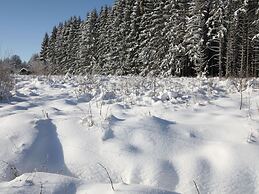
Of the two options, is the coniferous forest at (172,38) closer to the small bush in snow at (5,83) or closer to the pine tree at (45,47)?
the small bush in snow at (5,83)

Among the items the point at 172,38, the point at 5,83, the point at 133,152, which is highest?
the point at 172,38

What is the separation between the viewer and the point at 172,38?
34531 millimetres

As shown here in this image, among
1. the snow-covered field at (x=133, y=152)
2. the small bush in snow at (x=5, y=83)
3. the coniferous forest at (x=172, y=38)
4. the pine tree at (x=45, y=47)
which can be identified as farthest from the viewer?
the pine tree at (x=45, y=47)

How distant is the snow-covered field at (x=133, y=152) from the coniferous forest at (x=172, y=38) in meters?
16.0

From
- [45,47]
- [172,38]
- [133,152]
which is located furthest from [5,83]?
[45,47]

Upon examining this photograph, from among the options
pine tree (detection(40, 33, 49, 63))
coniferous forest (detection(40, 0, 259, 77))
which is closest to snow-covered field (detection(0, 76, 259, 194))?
coniferous forest (detection(40, 0, 259, 77))

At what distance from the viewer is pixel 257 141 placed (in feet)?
13.3

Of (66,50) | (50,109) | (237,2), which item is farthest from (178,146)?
(66,50)

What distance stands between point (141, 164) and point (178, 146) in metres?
0.54

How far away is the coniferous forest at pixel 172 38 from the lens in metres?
30.8

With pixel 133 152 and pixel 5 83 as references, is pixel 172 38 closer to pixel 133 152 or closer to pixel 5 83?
pixel 5 83

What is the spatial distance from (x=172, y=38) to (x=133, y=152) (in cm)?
3150

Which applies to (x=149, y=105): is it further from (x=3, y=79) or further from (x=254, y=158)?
(x=3, y=79)

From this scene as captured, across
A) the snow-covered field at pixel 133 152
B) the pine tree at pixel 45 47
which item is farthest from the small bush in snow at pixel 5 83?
the pine tree at pixel 45 47
